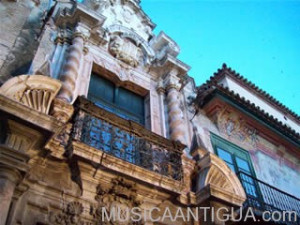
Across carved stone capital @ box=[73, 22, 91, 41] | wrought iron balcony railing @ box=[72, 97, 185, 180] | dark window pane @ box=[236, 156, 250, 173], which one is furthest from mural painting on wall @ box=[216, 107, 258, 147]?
carved stone capital @ box=[73, 22, 91, 41]

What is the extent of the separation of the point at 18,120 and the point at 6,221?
123 centimetres

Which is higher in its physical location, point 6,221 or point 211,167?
point 211,167

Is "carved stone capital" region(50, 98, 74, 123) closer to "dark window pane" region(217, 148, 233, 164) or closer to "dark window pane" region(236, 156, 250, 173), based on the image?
"dark window pane" region(217, 148, 233, 164)

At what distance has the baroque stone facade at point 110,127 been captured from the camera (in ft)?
13.9

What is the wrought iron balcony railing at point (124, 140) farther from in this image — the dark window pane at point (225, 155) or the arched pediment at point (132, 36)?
the arched pediment at point (132, 36)

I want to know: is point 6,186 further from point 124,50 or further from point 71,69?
point 124,50

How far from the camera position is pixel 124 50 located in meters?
7.93

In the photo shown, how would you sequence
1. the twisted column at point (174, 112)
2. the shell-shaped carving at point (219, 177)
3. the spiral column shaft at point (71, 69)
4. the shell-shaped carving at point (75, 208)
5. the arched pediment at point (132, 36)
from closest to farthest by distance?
the shell-shaped carving at point (75, 208), the spiral column shaft at point (71, 69), the shell-shaped carving at point (219, 177), the twisted column at point (174, 112), the arched pediment at point (132, 36)

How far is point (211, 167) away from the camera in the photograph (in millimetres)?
5867

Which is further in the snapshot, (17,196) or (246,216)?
(246,216)

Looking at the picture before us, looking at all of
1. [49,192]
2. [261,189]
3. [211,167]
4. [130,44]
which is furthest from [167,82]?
[49,192]

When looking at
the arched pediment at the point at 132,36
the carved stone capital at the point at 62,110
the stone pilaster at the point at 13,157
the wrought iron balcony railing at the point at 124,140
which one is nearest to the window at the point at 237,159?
the wrought iron balcony railing at the point at 124,140

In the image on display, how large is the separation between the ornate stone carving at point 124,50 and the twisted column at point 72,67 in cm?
97

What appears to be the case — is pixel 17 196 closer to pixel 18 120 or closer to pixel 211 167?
pixel 18 120
